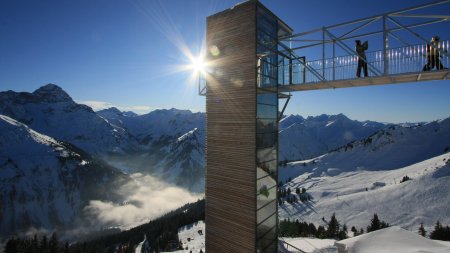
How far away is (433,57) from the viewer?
563 inches

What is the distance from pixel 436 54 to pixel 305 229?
74.0 meters

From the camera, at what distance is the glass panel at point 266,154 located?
18.9 meters

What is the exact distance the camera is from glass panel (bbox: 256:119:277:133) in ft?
61.6

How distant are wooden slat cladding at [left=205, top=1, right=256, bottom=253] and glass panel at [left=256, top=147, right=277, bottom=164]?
22.1 inches

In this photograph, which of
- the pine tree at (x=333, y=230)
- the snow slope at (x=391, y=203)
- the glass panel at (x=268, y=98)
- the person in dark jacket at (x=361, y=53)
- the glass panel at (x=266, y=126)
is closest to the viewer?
the person in dark jacket at (x=361, y=53)

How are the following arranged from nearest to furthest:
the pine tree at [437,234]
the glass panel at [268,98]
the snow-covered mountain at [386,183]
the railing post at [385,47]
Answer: the railing post at [385,47], the glass panel at [268,98], the pine tree at [437,234], the snow-covered mountain at [386,183]

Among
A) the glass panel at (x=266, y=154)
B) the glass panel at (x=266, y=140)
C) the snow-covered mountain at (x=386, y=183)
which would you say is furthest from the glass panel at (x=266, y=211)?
the snow-covered mountain at (x=386, y=183)

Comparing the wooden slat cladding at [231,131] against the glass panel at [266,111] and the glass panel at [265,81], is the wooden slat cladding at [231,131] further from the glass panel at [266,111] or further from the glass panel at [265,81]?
the glass panel at [265,81]

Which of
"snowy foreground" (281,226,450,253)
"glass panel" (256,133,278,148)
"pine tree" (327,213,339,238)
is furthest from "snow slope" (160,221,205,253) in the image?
"glass panel" (256,133,278,148)

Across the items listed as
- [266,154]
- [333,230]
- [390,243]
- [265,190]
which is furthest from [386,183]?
[266,154]

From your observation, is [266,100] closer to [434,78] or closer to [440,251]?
[434,78]

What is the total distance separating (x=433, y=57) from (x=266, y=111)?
9.73 meters

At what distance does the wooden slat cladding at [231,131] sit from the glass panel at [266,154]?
1.84ft

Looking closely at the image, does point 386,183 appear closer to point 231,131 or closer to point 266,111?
point 266,111
